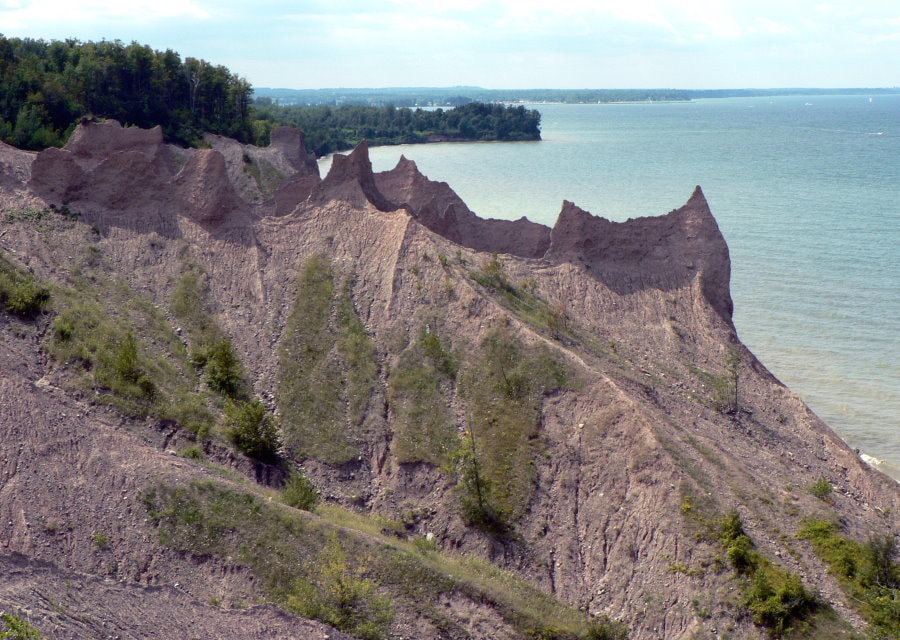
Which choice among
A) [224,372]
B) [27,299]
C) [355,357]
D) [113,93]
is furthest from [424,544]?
[113,93]

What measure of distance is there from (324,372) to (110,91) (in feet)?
201

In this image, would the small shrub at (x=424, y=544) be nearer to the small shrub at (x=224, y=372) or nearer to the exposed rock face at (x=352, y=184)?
the small shrub at (x=224, y=372)

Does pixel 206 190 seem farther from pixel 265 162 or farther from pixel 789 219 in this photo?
pixel 789 219

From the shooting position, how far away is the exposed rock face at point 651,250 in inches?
1800

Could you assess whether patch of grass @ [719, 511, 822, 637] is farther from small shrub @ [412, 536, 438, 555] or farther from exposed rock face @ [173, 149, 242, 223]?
exposed rock face @ [173, 149, 242, 223]

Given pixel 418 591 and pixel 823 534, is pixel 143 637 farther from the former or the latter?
pixel 823 534

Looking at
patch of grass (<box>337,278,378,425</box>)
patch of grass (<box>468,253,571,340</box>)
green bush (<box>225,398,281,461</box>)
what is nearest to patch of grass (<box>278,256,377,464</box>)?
patch of grass (<box>337,278,378,425</box>)

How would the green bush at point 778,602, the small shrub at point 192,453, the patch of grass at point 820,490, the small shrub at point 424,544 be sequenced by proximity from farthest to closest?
the patch of grass at point 820,490
the small shrub at point 192,453
the small shrub at point 424,544
the green bush at point 778,602

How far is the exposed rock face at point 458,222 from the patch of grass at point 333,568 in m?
26.2

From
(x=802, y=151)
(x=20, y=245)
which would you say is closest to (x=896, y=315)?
(x=20, y=245)

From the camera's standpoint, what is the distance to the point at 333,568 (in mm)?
25172

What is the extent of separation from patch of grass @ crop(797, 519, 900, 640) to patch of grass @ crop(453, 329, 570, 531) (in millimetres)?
10339

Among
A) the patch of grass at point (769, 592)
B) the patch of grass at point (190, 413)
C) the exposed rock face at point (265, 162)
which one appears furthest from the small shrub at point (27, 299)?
the exposed rock face at point (265, 162)

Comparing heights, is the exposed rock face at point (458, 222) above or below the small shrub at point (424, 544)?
above
